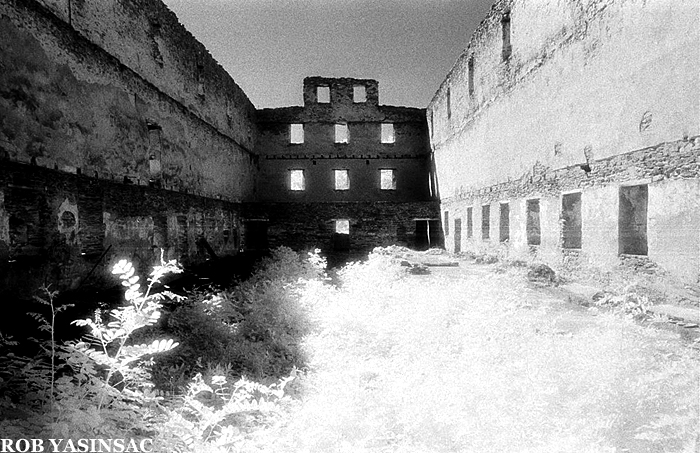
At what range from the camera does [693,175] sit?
19.4 ft

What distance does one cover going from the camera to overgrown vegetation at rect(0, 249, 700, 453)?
3209 mm

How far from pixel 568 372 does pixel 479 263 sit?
9405 mm

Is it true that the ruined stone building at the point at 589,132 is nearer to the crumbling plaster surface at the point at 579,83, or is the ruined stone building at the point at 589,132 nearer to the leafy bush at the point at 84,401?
the crumbling plaster surface at the point at 579,83

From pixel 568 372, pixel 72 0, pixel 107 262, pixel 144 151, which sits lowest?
pixel 568 372

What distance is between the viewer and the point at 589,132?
8.43 m

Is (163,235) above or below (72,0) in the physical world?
below

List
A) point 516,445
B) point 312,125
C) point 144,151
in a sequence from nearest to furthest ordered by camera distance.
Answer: point 516,445, point 144,151, point 312,125

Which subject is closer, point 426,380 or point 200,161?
point 426,380

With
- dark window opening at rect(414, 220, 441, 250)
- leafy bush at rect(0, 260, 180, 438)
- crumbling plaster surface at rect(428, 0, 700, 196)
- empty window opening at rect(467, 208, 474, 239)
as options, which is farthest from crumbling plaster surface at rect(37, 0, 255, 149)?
empty window opening at rect(467, 208, 474, 239)

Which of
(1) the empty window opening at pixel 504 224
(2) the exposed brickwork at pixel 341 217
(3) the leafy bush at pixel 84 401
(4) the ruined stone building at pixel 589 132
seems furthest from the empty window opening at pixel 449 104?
(3) the leafy bush at pixel 84 401

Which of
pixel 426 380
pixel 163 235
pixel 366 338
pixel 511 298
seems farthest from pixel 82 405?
pixel 163 235

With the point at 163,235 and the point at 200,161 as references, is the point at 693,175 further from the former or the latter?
the point at 200,161

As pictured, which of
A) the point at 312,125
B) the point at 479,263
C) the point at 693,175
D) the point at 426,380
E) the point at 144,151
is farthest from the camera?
the point at 312,125

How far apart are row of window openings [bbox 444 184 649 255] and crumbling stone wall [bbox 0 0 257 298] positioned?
9899 mm
